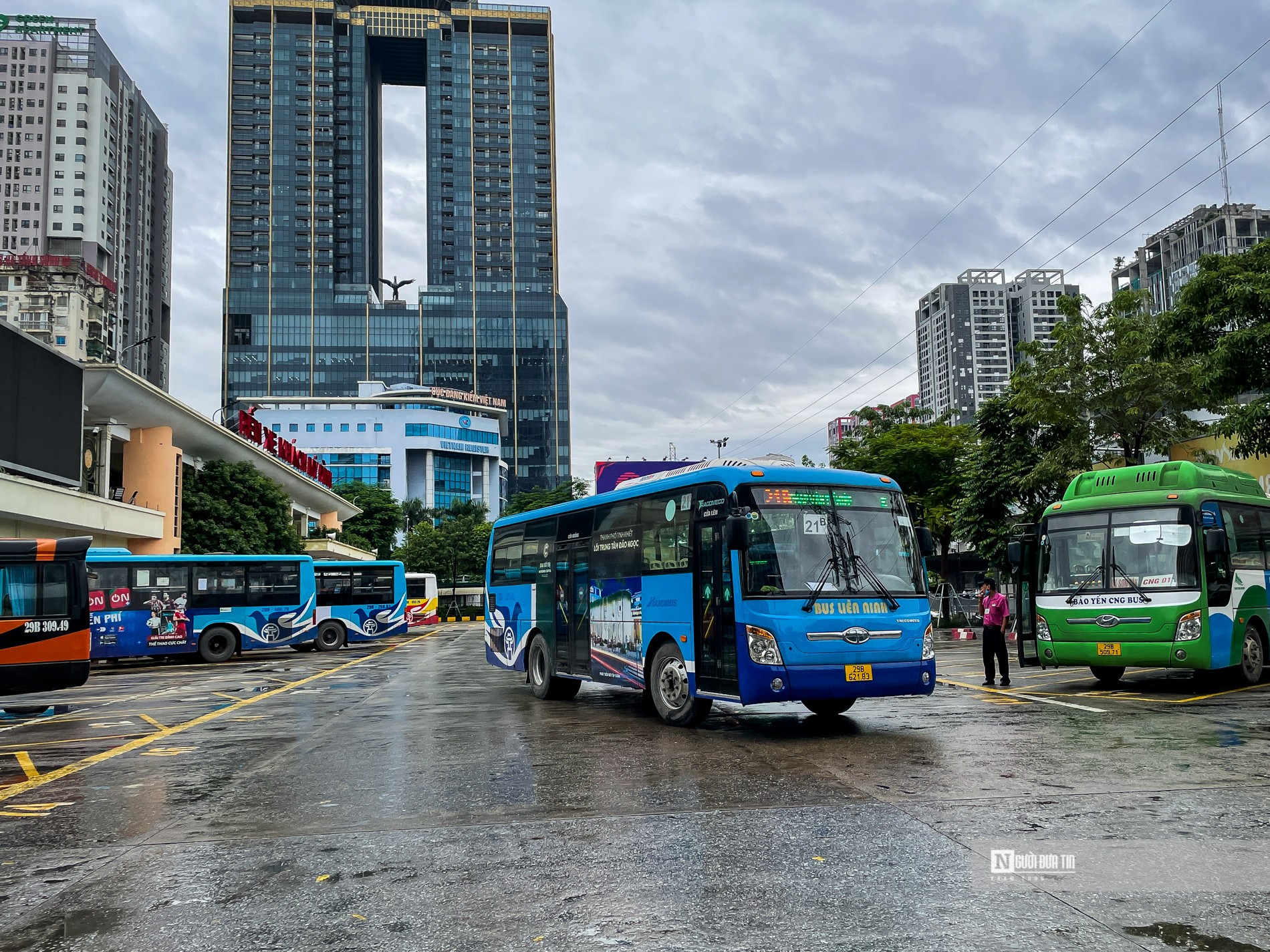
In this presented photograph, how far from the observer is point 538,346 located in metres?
159

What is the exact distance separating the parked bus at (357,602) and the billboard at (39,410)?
332 inches

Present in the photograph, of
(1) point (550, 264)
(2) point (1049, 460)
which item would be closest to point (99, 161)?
(1) point (550, 264)

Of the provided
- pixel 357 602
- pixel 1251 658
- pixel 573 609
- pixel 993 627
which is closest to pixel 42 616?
pixel 573 609

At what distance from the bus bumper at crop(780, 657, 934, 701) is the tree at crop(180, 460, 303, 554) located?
38.0m

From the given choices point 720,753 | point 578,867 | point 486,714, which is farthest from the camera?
point 486,714

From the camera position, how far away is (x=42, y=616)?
51.1 feet

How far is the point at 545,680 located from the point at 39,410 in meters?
21.9

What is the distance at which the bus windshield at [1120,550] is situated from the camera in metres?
13.9

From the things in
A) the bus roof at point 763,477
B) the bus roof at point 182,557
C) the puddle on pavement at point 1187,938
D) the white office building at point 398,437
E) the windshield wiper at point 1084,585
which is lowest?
the puddle on pavement at point 1187,938

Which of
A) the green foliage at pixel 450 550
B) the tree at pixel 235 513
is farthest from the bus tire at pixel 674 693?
the green foliage at pixel 450 550

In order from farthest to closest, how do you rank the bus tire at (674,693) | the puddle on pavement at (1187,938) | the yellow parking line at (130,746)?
the bus tire at (674,693), the yellow parking line at (130,746), the puddle on pavement at (1187,938)

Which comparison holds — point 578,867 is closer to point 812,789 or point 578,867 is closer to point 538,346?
point 812,789

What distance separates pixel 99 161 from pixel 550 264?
6506 cm

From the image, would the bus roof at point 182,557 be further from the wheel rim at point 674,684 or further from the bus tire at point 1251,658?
the bus tire at point 1251,658
